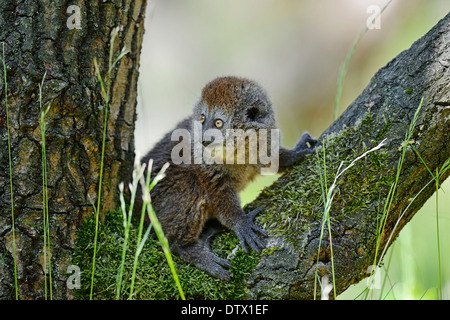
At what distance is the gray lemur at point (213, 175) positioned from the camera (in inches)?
144

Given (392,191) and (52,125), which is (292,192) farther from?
(52,125)

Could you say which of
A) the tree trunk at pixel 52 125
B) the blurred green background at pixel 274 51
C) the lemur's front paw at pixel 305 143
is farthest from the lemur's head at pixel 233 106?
the blurred green background at pixel 274 51

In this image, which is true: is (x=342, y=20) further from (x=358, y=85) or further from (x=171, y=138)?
(x=171, y=138)

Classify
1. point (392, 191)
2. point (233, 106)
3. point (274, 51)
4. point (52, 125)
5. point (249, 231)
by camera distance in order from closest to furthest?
1. point (392, 191)
2. point (52, 125)
3. point (249, 231)
4. point (233, 106)
5. point (274, 51)

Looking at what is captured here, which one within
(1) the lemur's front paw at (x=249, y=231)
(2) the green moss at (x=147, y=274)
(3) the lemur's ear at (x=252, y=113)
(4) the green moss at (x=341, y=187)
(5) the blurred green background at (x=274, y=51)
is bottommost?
(2) the green moss at (x=147, y=274)

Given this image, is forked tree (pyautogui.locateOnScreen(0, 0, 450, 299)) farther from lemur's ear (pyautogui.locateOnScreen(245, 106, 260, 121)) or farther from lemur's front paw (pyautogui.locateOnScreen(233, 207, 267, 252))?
lemur's ear (pyautogui.locateOnScreen(245, 106, 260, 121))

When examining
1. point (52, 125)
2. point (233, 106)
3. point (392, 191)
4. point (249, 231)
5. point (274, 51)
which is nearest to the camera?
point (392, 191)

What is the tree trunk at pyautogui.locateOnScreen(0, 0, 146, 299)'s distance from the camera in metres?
2.98

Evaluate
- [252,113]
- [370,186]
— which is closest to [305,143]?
[252,113]

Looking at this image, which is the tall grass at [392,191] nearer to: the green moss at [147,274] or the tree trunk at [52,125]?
the green moss at [147,274]

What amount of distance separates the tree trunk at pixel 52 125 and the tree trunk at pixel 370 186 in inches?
56.1

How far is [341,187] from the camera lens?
10.0ft

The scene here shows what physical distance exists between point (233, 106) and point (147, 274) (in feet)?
5.29
